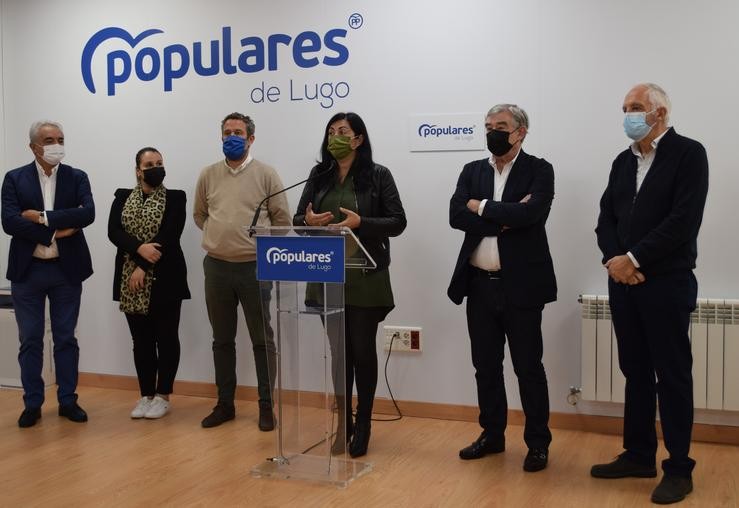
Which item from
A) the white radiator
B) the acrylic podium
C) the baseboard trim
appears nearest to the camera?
the acrylic podium

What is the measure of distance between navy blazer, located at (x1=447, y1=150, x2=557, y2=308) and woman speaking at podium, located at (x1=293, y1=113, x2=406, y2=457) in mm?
379

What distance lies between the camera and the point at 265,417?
4.37 meters

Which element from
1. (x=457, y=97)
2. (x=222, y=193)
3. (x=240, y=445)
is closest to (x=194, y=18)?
(x=222, y=193)

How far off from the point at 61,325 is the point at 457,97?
2.56m

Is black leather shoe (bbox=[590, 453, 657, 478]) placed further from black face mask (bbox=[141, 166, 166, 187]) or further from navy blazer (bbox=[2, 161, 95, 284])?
navy blazer (bbox=[2, 161, 95, 284])

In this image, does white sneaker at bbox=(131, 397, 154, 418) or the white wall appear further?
white sneaker at bbox=(131, 397, 154, 418)

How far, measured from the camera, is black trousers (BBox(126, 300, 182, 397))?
15.0 ft

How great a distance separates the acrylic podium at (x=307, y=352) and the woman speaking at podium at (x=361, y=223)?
192mm

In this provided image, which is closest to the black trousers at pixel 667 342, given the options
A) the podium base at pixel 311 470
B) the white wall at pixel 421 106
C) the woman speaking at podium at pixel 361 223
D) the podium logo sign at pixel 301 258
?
the white wall at pixel 421 106

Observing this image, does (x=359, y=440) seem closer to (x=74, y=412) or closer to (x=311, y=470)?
(x=311, y=470)

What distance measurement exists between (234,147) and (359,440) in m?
1.68

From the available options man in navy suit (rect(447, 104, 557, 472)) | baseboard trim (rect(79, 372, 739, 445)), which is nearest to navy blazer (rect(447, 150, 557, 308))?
man in navy suit (rect(447, 104, 557, 472))

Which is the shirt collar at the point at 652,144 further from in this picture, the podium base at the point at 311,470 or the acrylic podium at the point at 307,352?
the podium base at the point at 311,470

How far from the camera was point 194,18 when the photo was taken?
5.07 m
